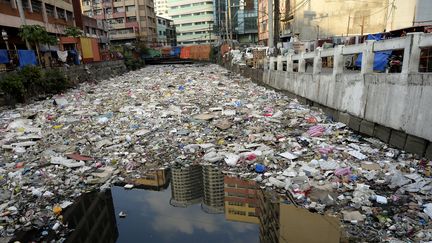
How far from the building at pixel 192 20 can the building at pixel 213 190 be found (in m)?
64.2

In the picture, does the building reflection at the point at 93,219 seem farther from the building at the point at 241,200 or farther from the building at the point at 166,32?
the building at the point at 166,32

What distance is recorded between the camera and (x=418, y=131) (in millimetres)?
4137

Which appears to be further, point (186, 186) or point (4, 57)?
point (4, 57)

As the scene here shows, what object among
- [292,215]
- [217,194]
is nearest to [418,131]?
[292,215]

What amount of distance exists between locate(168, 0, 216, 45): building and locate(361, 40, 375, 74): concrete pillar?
6285 cm

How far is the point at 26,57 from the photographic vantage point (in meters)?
13.9

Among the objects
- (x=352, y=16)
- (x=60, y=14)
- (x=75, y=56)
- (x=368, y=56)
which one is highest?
(x=60, y=14)

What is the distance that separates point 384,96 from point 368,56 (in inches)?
36.4

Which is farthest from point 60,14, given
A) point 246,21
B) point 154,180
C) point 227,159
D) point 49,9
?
point 246,21

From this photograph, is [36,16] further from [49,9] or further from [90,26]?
[90,26]

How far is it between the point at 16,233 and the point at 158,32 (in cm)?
6061

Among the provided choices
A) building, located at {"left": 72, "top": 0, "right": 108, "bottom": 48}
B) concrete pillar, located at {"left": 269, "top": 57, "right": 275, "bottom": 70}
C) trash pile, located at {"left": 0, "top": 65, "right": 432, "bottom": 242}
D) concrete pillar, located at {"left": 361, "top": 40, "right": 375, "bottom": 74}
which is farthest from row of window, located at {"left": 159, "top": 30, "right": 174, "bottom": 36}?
concrete pillar, located at {"left": 361, "top": 40, "right": 375, "bottom": 74}

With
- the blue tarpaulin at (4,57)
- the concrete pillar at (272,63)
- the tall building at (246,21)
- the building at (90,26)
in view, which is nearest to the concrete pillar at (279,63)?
the concrete pillar at (272,63)

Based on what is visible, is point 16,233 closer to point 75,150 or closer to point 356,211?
point 75,150
